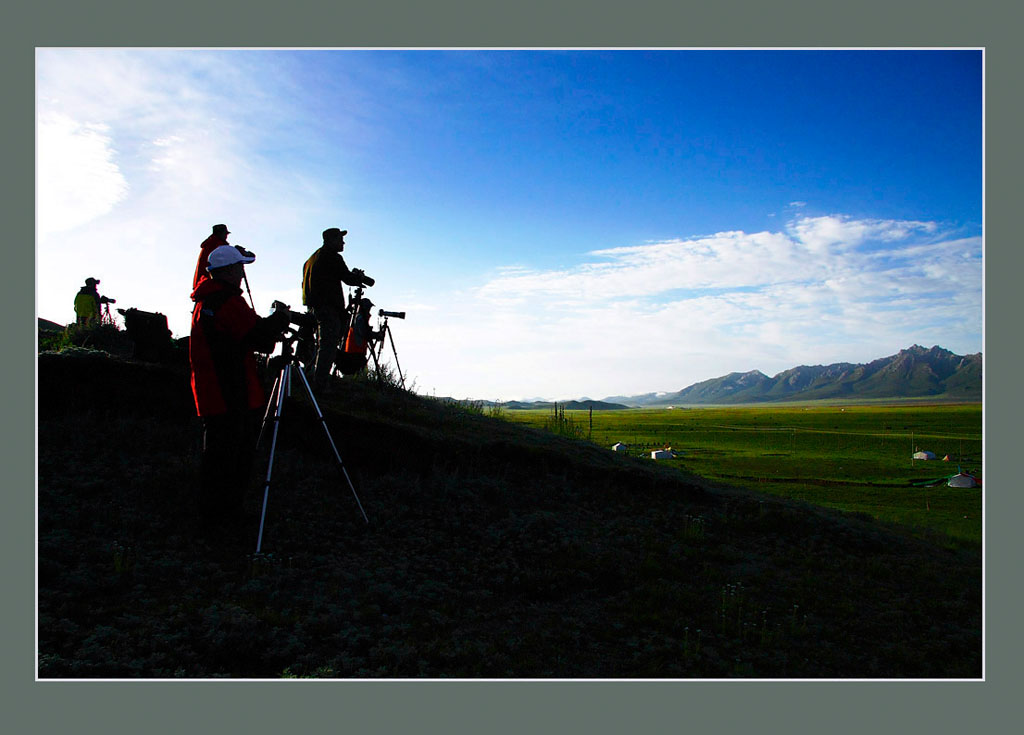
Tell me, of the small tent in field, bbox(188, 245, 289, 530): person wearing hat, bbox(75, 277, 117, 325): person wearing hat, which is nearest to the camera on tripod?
bbox(188, 245, 289, 530): person wearing hat

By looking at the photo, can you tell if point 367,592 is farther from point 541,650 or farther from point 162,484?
point 162,484

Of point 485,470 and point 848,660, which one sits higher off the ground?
point 485,470

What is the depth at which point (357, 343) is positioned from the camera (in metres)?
11.2

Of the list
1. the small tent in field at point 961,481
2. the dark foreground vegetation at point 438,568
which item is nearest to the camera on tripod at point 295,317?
the dark foreground vegetation at point 438,568

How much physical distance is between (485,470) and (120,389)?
4073 millimetres

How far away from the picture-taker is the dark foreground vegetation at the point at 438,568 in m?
3.46

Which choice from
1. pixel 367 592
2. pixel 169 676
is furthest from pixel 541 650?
pixel 169 676

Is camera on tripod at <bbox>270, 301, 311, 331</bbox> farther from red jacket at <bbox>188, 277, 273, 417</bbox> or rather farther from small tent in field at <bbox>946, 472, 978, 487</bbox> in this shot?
small tent in field at <bbox>946, 472, 978, 487</bbox>

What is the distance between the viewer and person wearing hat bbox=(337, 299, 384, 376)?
10961 mm

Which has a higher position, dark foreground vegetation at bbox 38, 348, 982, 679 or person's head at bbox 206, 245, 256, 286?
person's head at bbox 206, 245, 256, 286

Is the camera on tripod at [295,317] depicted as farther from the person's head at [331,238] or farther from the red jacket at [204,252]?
the person's head at [331,238]

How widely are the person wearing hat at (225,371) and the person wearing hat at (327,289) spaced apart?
3805 millimetres

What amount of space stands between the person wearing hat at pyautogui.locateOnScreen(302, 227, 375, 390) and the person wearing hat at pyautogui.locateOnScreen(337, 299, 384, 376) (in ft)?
6.60

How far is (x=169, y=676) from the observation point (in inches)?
123
